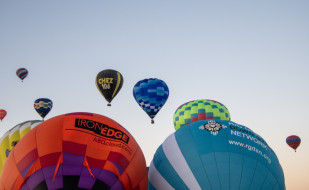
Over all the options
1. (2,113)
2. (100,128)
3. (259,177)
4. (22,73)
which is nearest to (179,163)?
(259,177)

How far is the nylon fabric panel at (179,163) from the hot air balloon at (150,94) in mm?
11308

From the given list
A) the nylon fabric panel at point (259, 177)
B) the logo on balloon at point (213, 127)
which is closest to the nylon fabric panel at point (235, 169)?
the nylon fabric panel at point (259, 177)

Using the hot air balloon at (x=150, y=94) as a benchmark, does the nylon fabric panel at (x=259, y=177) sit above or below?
below

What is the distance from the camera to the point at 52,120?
545 cm

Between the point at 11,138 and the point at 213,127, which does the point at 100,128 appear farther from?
the point at 11,138

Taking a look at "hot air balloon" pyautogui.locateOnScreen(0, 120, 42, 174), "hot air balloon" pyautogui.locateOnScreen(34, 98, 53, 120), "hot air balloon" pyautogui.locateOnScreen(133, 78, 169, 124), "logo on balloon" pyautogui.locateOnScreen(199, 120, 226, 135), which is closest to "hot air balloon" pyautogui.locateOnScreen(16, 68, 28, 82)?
"hot air balloon" pyautogui.locateOnScreen(34, 98, 53, 120)

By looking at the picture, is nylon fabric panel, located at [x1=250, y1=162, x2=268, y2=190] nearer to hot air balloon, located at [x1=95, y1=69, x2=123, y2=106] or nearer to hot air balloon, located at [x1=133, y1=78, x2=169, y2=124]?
hot air balloon, located at [x1=133, y1=78, x2=169, y2=124]

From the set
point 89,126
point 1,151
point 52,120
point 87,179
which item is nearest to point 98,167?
point 87,179

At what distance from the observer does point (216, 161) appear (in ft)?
24.0

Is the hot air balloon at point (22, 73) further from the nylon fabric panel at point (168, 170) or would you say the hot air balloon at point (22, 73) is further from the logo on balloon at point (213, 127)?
the logo on balloon at point (213, 127)

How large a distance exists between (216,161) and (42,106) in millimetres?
21612

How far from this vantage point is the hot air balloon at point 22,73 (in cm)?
3039

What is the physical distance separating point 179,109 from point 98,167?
48.5 ft

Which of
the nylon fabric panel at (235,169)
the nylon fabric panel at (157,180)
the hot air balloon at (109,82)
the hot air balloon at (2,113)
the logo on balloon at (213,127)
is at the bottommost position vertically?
the hot air balloon at (2,113)
